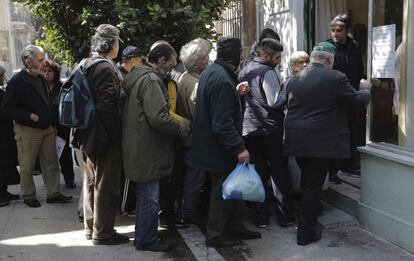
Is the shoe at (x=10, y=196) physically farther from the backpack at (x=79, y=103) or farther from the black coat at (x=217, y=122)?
the black coat at (x=217, y=122)

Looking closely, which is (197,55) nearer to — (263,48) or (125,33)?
(263,48)

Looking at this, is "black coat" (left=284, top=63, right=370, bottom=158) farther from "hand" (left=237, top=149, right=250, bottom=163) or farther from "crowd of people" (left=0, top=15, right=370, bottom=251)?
"hand" (left=237, top=149, right=250, bottom=163)

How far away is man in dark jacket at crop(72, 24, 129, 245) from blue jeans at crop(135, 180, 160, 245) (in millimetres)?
282

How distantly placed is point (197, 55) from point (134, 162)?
47.8 inches

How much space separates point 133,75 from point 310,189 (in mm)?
1859

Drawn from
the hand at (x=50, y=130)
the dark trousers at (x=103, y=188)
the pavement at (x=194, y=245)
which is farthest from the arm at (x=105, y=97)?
the hand at (x=50, y=130)

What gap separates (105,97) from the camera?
4.02m

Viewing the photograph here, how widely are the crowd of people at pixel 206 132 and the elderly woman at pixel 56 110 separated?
5.20ft

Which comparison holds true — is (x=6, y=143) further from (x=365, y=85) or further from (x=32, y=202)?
(x=365, y=85)

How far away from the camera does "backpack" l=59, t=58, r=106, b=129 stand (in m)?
4.02

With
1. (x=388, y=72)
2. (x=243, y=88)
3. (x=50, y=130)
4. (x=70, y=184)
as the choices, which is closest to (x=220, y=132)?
(x=243, y=88)

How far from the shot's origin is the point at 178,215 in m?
Result: 5.06

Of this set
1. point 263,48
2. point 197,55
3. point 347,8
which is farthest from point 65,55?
point 347,8

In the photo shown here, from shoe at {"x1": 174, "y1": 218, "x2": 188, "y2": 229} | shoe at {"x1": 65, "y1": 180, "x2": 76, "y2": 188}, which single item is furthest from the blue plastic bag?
shoe at {"x1": 65, "y1": 180, "x2": 76, "y2": 188}
